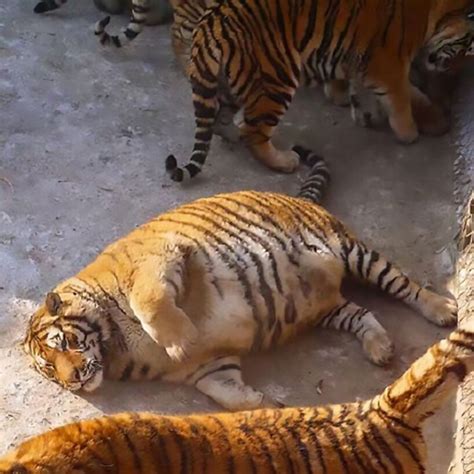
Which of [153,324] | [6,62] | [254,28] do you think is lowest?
[6,62]

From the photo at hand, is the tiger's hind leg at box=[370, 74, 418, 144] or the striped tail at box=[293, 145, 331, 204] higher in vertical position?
the tiger's hind leg at box=[370, 74, 418, 144]

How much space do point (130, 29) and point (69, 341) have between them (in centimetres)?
264

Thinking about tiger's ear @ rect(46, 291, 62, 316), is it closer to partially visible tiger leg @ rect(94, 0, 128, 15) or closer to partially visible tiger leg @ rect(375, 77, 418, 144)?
partially visible tiger leg @ rect(375, 77, 418, 144)

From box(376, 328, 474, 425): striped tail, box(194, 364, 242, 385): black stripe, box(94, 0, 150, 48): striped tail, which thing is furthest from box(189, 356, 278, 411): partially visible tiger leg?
box(94, 0, 150, 48): striped tail

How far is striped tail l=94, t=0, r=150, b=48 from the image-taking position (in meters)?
5.74

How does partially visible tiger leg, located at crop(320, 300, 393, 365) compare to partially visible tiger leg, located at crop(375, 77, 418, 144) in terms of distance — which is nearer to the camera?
partially visible tiger leg, located at crop(320, 300, 393, 365)

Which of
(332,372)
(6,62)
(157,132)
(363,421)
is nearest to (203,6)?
(157,132)

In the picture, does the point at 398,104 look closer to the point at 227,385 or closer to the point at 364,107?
the point at 364,107

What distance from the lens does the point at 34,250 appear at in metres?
4.28

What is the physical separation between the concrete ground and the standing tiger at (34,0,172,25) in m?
0.07

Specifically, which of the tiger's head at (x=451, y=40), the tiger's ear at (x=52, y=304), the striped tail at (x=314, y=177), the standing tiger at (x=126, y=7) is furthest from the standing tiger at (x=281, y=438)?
the standing tiger at (x=126, y=7)

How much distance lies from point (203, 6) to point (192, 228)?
1.85 meters

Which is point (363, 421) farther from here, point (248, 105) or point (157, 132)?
point (157, 132)

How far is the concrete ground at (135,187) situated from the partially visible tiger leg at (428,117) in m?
0.05
